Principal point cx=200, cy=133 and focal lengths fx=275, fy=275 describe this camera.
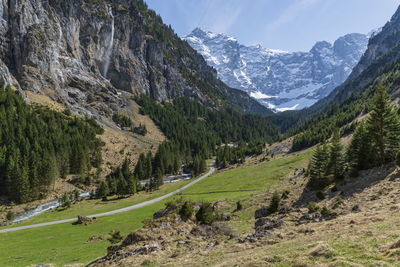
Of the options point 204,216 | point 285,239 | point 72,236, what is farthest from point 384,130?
point 72,236

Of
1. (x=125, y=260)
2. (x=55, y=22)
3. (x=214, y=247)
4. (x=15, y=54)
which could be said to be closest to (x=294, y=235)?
(x=214, y=247)

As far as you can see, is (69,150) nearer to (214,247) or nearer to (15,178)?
(15,178)

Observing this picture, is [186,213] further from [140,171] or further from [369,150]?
[140,171]

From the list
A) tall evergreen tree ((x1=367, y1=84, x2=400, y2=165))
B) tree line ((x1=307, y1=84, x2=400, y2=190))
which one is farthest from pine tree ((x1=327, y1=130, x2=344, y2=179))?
tall evergreen tree ((x1=367, y1=84, x2=400, y2=165))

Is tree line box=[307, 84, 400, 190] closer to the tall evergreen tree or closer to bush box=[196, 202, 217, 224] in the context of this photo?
the tall evergreen tree

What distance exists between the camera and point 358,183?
38.3 meters

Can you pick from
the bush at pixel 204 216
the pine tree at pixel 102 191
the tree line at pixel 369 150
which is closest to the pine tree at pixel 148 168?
the pine tree at pixel 102 191

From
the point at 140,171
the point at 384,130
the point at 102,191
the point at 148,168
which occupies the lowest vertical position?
the point at 102,191

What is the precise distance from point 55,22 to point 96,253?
200199 millimetres

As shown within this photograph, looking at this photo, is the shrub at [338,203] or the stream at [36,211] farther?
the stream at [36,211]

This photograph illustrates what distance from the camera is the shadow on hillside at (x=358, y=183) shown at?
118 feet

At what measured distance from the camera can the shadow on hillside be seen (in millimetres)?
35875

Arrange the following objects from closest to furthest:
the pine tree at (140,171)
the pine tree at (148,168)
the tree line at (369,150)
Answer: the tree line at (369,150) < the pine tree at (140,171) < the pine tree at (148,168)

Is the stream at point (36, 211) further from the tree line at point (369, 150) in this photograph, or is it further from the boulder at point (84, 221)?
the tree line at point (369, 150)
